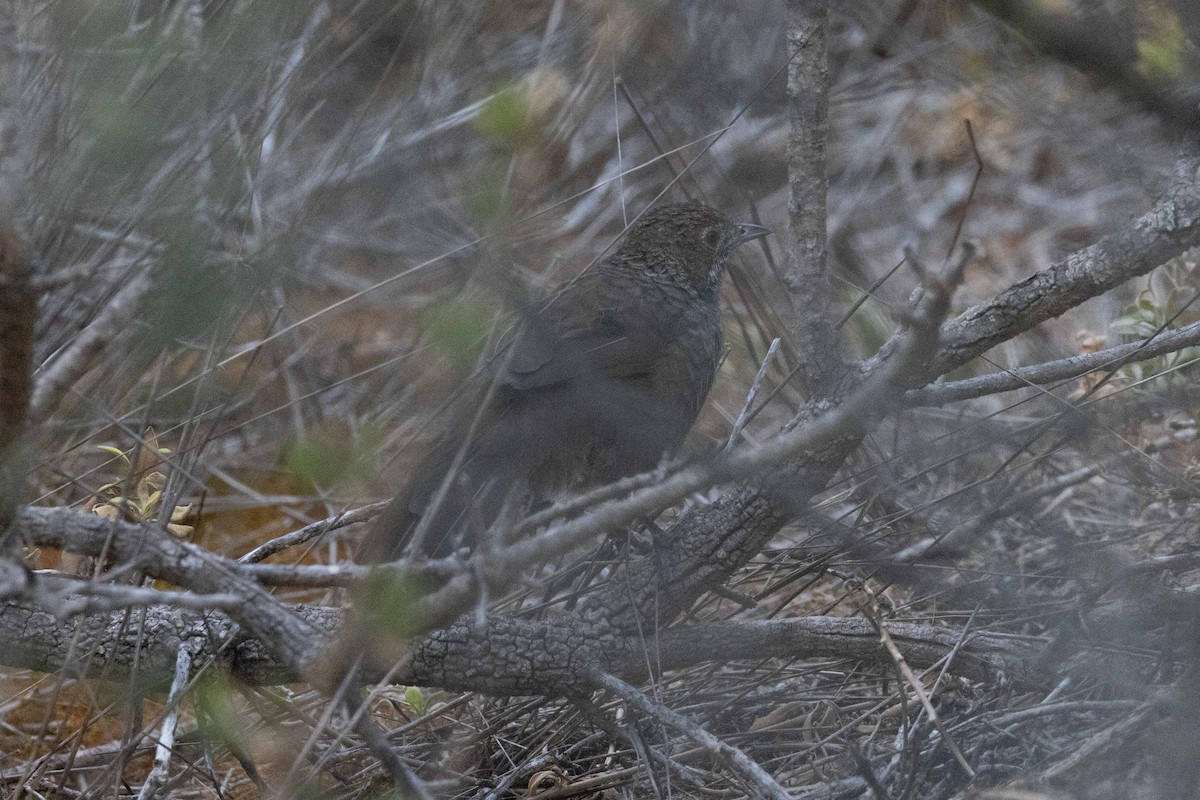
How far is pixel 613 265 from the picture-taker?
12.7 feet

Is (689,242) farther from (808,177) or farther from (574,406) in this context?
(808,177)

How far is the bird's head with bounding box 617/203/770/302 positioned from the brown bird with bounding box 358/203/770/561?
0.14 m

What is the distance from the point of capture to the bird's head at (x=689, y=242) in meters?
3.94

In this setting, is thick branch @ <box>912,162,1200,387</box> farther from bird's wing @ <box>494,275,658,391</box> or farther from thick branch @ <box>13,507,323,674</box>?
thick branch @ <box>13,507,323,674</box>

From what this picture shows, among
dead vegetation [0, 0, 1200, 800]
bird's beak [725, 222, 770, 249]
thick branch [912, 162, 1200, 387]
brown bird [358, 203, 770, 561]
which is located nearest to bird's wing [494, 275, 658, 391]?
brown bird [358, 203, 770, 561]

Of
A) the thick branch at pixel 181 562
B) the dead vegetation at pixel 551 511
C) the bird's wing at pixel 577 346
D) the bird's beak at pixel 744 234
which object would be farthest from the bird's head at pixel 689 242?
the thick branch at pixel 181 562

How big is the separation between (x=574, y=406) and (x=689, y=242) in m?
1.06

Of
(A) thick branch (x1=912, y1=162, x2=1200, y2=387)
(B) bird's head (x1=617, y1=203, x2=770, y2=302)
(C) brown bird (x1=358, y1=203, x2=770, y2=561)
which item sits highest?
(A) thick branch (x1=912, y1=162, x2=1200, y2=387)

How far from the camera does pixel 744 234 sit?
4.02 meters

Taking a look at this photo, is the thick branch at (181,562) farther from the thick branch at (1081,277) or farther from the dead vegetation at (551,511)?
the thick branch at (1081,277)

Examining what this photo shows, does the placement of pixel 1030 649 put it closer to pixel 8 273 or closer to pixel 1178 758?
pixel 1178 758

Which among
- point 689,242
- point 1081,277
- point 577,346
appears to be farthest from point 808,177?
point 689,242

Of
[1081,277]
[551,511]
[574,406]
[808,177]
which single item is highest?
[808,177]

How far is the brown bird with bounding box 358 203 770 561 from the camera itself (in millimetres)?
2873
